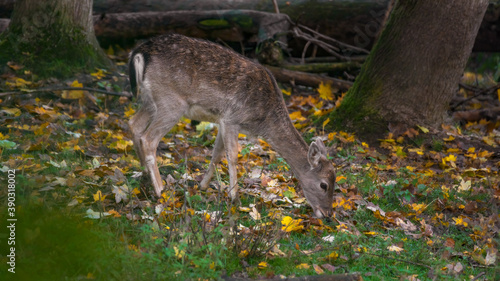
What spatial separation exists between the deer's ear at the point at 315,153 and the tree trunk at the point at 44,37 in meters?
4.47

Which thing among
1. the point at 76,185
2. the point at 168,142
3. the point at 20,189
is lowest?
the point at 168,142

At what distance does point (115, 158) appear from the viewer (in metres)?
6.69

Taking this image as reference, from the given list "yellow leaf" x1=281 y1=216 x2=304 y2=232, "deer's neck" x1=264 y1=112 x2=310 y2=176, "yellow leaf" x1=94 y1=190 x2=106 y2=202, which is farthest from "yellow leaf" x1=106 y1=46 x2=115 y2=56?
"yellow leaf" x1=281 y1=216 x2=304 y2=232

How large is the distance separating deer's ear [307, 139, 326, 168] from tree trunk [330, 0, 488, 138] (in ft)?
5.99

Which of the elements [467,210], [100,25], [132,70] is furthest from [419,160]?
[100,25]

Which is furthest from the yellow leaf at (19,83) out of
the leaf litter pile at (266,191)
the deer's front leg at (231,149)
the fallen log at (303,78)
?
the fallen log at (303,78)

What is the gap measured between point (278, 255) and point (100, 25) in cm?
802

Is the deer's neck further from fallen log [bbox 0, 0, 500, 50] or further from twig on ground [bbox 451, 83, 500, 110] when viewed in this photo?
fallen log [bbox 0, 0, 500, 50]

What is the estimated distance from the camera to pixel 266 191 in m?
5.99

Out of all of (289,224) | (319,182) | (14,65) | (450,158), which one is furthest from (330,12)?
(289,224)

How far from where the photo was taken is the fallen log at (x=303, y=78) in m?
10.2

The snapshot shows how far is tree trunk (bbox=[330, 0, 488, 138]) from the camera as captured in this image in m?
7.69

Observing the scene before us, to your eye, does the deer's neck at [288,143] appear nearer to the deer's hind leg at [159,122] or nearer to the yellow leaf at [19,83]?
the deer's hind leg at [159,122]

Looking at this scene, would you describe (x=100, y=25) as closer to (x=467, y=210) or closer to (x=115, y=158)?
(x=115, y=158)
